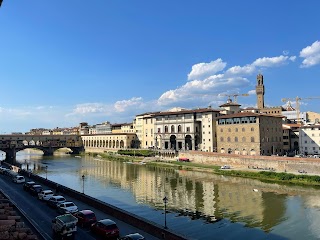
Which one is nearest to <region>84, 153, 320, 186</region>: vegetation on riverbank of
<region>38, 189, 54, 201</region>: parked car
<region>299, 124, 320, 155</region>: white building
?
<region>299, 124, 320, 155</region>: white building

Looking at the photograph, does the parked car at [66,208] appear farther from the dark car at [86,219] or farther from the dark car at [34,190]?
the dark car at [34,190]

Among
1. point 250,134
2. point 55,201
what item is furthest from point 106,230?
point 250,134

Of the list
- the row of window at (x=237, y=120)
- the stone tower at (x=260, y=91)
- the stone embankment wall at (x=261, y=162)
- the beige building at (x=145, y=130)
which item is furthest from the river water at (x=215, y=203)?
the stone tower at (x=260, y=91)

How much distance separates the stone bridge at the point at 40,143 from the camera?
9744 centimetres

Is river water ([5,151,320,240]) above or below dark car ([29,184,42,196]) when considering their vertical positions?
below

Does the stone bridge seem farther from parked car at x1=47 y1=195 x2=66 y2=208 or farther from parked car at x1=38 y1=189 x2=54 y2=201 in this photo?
parked car at x1=47 y1=195 x2=66 y2=208

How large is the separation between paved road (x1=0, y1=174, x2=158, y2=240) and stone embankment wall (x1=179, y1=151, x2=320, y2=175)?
3985cm

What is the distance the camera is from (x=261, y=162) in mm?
61219

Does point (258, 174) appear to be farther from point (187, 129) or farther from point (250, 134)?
point (187, 129)

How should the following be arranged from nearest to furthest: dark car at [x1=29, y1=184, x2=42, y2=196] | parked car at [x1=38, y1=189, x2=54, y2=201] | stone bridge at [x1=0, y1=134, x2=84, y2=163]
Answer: parked car at [x1=38, y1=189, x2=54, y2=201], dark car at [x1=29, y1=184, x2=42, y2=196], stone bridge at [x1=0, y1=134, x2=84, y2=163]

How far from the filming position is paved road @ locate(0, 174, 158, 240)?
21.0 metres

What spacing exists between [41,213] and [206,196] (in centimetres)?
2179

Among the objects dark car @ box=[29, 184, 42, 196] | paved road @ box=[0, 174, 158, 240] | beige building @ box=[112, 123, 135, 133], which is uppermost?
beige building @ box=[112, 123, 135, 133]

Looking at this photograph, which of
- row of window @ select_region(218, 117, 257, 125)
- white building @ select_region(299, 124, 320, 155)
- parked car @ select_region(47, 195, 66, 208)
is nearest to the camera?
parked car @ select_region(47, 195, 66, 208)
